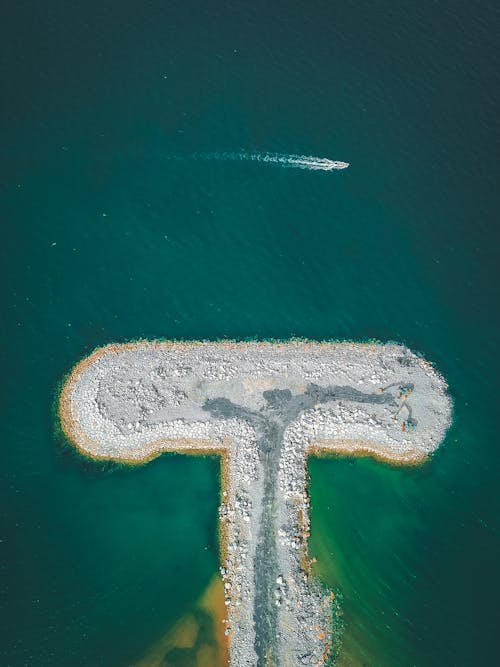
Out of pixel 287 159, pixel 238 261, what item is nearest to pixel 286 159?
pixel 287 159

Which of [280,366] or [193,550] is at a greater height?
[280,366]

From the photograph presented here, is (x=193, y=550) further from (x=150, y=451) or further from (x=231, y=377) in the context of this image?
(x=231, y=377)

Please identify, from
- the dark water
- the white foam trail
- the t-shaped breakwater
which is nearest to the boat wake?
the white foam trail

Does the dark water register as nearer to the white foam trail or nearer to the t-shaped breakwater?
the white foam trail

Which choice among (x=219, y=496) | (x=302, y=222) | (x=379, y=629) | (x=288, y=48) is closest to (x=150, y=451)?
(x=219, y=496)

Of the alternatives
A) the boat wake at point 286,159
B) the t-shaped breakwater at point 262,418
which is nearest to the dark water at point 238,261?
the boat wake at point 286,159

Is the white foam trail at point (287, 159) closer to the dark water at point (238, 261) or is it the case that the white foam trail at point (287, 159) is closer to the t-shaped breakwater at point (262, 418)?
the dark water at point (238, 261)
